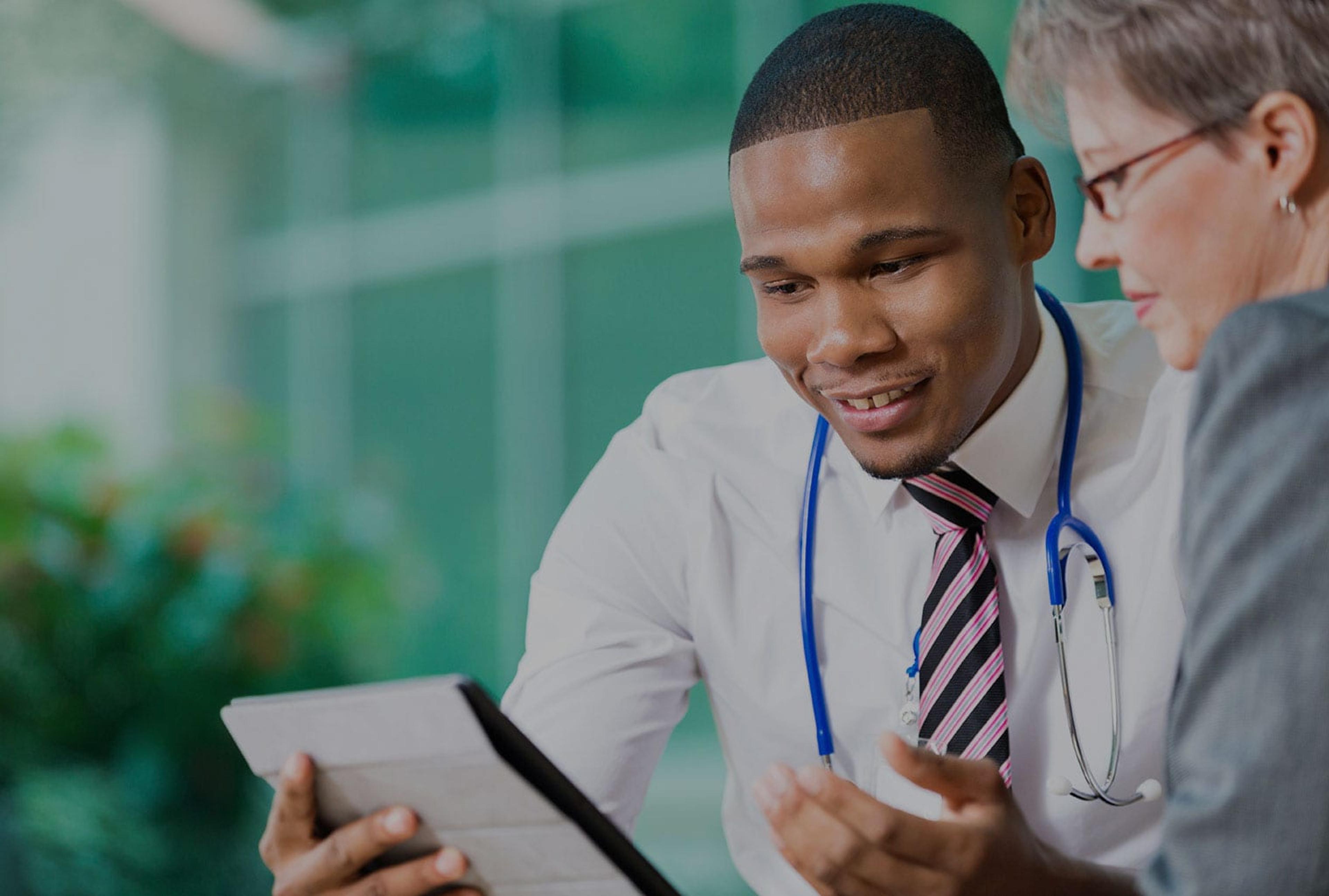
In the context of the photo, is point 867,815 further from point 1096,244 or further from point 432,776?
point 1096,244

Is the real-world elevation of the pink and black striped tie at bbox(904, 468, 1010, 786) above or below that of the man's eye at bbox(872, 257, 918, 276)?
below

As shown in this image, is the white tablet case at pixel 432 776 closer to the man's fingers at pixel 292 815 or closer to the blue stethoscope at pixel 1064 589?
the man's fingers at pixel 292 815

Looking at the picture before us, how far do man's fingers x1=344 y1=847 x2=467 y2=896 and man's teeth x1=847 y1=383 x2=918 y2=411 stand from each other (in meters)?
0.67

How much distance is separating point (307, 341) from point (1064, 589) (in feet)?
18.7

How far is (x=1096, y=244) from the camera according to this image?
120cm

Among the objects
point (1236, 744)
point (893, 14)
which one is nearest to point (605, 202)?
point (893, 14)

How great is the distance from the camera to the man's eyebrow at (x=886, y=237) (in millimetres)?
1534

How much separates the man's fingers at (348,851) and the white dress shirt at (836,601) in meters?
0.43

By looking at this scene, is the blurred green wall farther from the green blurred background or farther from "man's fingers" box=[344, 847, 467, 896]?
"man's fingers" box=[344, 847, 467, 896]

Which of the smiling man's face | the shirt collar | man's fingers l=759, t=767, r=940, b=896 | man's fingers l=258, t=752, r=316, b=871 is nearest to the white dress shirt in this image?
the shirt collar

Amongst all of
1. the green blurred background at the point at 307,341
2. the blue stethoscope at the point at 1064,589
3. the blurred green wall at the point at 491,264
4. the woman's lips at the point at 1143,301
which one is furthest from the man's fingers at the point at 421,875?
the blurred green wall at the point at 491,264

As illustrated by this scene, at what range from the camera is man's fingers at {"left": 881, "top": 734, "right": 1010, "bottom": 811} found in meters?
1.01

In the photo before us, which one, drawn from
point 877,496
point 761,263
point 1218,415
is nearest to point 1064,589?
point 877,496

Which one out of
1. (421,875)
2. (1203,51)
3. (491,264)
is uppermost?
(491,264)
